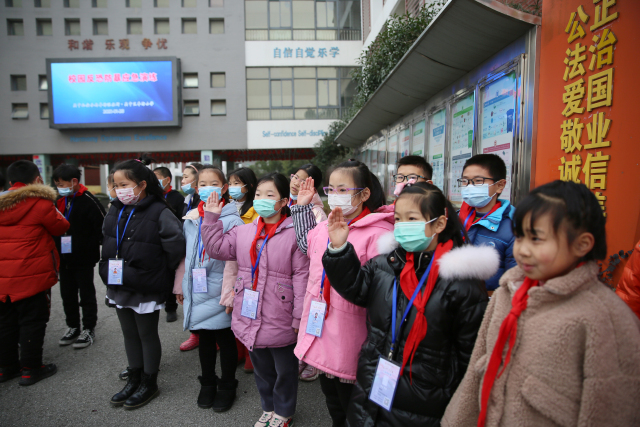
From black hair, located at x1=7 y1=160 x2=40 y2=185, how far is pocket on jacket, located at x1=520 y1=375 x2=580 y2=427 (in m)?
4.08

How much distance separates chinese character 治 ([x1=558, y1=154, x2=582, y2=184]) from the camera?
2432 millimetres

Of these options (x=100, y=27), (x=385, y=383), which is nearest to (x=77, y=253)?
(x=385, y=383)

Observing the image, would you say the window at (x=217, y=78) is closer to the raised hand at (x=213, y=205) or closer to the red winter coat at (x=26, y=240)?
the red winter coat at (x=26, y=240)

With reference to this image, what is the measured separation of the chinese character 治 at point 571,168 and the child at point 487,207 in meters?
0.45

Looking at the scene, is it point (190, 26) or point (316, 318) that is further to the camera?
point (190, 26)

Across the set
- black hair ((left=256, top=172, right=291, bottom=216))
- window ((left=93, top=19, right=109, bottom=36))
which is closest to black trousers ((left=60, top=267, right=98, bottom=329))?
black hair ((left=256, top=172, right=291, bottom=216))

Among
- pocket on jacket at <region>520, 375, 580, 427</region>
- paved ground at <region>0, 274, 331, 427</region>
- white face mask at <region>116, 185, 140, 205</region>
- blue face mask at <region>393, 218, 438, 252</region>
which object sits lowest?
paved ground at <region>0, 274, 331, 427</region>

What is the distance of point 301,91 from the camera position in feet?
59.6

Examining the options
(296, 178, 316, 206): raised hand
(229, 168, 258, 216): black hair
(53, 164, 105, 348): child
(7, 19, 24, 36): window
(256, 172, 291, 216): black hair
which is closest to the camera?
(296, 178, 316, 206): raised hand

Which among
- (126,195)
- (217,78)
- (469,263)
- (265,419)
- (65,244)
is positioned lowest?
(265,419)

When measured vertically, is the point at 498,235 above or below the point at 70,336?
above

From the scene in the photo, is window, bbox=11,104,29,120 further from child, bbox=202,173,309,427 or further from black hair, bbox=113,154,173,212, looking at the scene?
child, bbox=202,173,309,427

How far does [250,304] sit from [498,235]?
1.63 m

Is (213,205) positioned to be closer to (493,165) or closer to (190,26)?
(493,165)
